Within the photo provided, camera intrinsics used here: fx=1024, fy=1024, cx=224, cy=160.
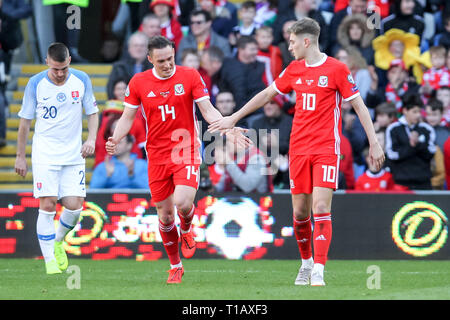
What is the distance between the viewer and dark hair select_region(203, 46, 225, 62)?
16531mm

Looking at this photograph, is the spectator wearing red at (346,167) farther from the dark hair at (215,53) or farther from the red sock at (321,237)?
the red sock at (321,237)

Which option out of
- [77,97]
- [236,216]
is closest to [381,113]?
[236,216]

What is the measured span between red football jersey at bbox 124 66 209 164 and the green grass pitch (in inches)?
54.1

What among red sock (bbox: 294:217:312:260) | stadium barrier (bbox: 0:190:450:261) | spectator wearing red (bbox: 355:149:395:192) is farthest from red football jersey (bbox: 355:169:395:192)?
red sock (bbox: 294:217:312:260)

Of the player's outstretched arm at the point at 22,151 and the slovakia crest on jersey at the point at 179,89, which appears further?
the player's outstretched arm at the point at 22,151

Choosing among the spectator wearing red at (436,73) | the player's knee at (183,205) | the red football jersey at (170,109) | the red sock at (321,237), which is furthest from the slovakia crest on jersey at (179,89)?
the spectator wearing red at (436,73)

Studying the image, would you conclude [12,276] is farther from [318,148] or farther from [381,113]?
[381,113]

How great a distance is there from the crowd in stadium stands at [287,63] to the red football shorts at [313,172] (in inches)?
180

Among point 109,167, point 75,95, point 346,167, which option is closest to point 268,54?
point 346,167

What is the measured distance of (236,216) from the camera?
14648 mm

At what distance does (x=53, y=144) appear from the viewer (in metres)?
11.7

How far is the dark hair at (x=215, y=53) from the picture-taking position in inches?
651

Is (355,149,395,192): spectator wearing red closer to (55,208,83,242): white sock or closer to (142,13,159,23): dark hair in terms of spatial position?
(142,13,159,23): dark hair

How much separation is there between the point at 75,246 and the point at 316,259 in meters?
5.49
